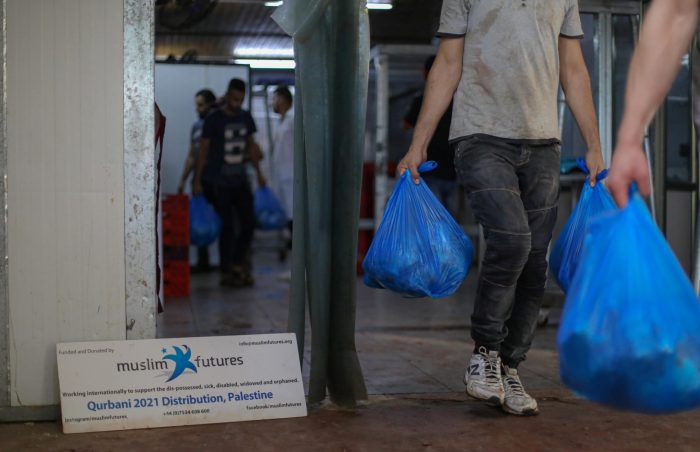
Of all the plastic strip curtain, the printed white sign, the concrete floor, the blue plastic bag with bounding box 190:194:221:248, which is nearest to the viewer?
the concrete floor

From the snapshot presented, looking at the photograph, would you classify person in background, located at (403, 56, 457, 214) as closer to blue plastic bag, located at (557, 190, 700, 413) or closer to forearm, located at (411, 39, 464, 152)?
forearm, located at (411, 39, 464, 152)

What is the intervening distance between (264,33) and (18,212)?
11.0 m

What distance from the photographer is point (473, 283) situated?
10.2 m

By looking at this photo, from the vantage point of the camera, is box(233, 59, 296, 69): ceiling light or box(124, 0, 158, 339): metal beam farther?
box(233, 59, 296, 69): ceiling light

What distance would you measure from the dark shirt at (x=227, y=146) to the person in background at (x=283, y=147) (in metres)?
0.57

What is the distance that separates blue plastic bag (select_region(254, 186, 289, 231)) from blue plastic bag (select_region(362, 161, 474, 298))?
760 centimetres

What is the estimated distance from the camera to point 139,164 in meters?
3.92

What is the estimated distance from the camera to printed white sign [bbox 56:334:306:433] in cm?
376

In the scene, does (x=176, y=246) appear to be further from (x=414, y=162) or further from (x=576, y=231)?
(x=576, y=231)

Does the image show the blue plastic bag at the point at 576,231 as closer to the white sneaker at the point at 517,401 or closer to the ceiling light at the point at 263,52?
the white sneaker at the point at 517,401

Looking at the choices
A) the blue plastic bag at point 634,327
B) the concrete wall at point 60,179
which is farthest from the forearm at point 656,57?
the concrete wall at point 60,179

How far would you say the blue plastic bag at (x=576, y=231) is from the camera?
12.8 feet

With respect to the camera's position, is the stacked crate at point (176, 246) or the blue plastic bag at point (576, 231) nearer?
the blue plastic bag at point (576, 231)

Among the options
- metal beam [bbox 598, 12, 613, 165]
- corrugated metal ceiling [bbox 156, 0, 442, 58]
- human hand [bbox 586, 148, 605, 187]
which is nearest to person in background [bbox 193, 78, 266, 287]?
corrugated metal ceiling [bbox 156, 0, 442, 58]
